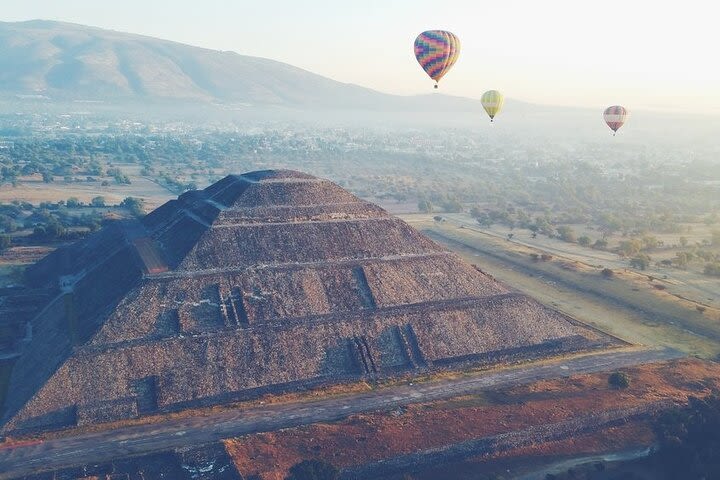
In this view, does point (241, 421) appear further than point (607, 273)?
No

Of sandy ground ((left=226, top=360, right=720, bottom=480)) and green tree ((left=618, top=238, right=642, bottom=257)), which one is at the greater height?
green tree ((left=618, top=238, right=642, bottom=257))

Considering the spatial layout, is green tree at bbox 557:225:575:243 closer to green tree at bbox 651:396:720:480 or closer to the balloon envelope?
the balloon envelope

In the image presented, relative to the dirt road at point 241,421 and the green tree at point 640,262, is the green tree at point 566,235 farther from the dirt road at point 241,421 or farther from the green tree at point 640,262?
the dirt road at point 241,421

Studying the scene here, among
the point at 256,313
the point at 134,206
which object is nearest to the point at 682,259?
the point at 256,313

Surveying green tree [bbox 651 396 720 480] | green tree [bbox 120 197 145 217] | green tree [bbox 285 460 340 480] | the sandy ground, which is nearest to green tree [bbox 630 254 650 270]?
the sandy ground

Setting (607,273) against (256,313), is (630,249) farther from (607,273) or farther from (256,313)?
(256,313)

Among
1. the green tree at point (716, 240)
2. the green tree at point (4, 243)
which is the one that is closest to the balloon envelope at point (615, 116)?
the green tree at point (716, 240)
